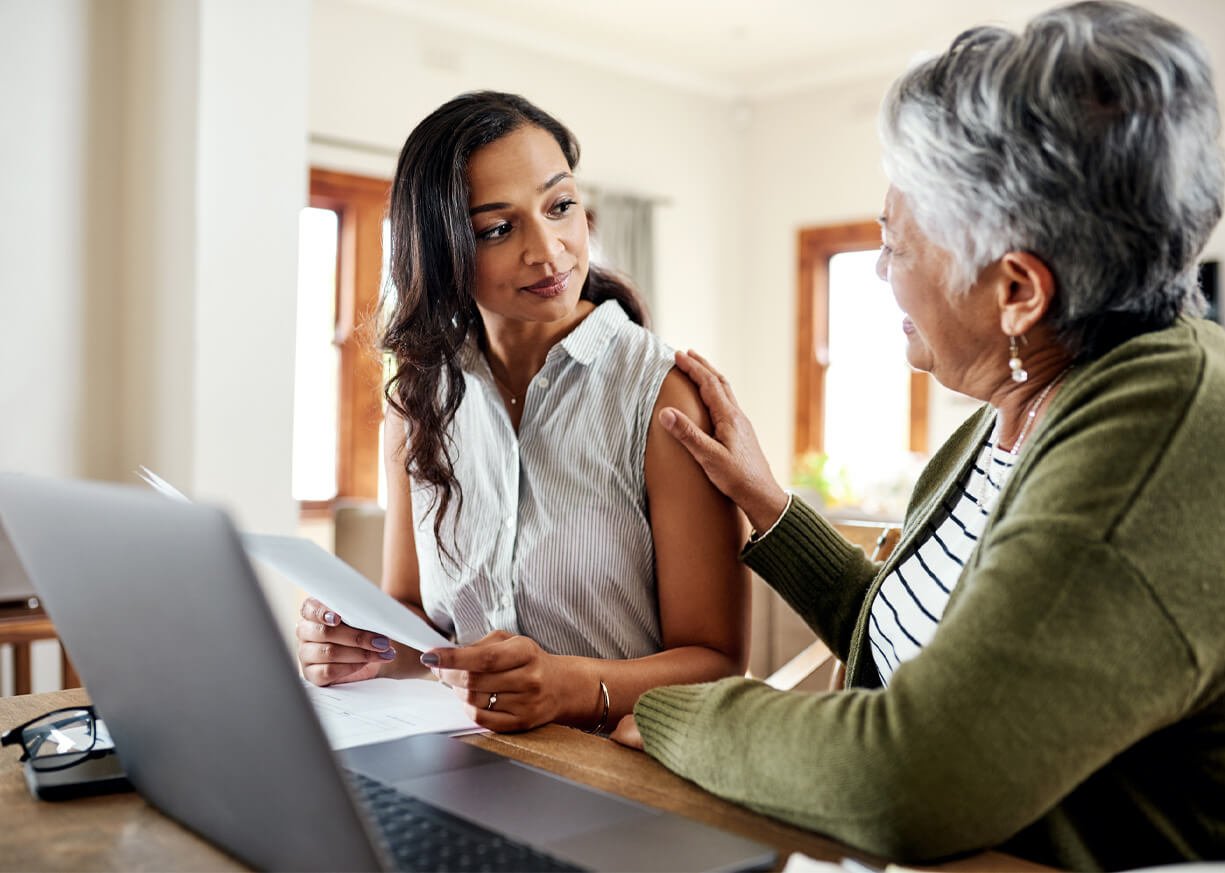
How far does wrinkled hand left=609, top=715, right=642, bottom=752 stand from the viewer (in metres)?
1.16

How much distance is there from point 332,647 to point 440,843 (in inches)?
23.4

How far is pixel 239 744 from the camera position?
78 cm

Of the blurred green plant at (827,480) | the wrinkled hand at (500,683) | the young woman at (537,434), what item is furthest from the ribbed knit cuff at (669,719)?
the blurred green plant at (827,480)

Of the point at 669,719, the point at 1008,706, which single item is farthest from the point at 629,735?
the point at 1008,706

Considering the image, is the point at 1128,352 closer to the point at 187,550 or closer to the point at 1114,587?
the point at 1114,587

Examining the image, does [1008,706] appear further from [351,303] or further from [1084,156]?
[351,303]

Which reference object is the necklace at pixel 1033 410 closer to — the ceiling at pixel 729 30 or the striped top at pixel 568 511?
the striped top at pixel 568 511

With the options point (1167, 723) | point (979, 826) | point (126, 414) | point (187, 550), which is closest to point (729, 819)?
point (979, 826)

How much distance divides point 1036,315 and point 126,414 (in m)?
3.62

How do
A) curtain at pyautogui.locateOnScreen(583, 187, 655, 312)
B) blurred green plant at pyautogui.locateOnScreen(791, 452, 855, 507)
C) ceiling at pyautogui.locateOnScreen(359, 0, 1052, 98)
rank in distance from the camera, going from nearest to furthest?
ceiling at pyautogui.locateOnScreen(359, 0, 1052, 98)
blurred green plant at pyautogui.locateOnScreen(791, 452, 855, 507)
curtain at pyautogui.locateOnScreen(583, 187, 655, 312)

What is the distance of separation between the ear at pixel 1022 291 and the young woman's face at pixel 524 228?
2.28 ft

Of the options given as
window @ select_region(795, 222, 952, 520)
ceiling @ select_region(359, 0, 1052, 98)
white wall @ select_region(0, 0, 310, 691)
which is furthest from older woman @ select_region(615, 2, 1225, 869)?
window @ select_region(795, 222, 952, 520)

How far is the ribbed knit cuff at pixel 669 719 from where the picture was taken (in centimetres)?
105

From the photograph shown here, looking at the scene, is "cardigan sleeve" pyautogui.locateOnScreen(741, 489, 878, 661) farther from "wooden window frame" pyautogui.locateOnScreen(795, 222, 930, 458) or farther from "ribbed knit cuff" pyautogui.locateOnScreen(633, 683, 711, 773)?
"wooden window frame" pyautogui.locateOnScreen(795, 222, 930, 458)
